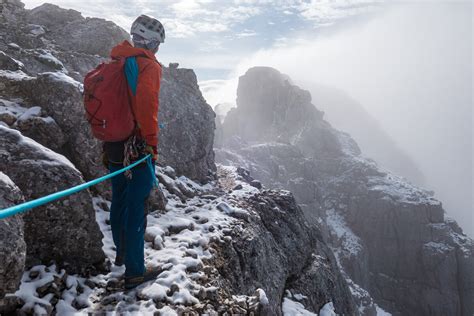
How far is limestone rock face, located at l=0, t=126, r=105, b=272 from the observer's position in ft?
21.0

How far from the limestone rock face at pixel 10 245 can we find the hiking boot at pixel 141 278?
194 centimetres

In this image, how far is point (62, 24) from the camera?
2784 cm

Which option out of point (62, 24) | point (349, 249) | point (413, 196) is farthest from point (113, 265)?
point (413, 196)

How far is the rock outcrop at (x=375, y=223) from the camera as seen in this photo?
94750 mm

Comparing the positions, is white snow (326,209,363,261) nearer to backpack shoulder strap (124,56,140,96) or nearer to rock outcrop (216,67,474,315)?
rock outcrop (216,67,474,315)

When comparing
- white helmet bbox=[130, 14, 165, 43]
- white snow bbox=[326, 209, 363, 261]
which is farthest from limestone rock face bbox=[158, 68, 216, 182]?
white snow bbox=[326, 209, 363, 261]

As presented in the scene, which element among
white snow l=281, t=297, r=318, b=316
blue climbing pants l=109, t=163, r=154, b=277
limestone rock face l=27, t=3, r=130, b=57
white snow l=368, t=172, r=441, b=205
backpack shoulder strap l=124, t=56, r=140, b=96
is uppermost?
limestone rock face l=27, t=3, r=130, b=57

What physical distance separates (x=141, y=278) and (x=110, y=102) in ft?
11.6

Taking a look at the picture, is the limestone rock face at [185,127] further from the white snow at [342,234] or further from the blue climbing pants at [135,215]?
the white snow at [342,234]

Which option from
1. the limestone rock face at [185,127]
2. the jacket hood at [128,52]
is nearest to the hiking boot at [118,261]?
the jacket hood at [128,52]

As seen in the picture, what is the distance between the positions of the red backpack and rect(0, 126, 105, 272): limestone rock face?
63.6 inches

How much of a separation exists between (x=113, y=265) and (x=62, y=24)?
27413 mm

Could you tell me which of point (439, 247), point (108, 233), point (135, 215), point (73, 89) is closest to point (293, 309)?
point (108, 233)

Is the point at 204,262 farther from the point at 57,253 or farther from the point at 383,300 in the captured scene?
the point at 383,300
